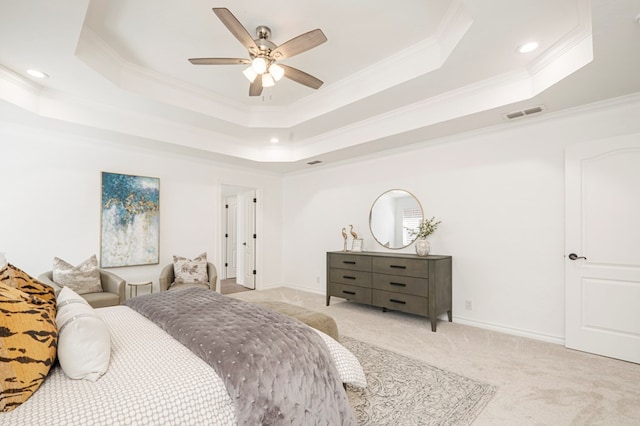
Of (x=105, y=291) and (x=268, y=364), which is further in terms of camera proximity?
(x=105, y=291)

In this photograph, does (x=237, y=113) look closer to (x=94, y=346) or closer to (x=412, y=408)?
(x=94, y=346)

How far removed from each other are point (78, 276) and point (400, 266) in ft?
12.5

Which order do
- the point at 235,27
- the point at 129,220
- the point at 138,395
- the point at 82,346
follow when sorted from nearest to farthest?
the point at 138,395 → the point at 82,346 → the point at 235,27 → the point at 129,220

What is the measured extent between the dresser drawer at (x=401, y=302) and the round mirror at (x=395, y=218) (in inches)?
31.4

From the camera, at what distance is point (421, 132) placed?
3.83m

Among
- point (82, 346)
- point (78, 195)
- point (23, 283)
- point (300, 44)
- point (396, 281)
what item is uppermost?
point (300, 44)

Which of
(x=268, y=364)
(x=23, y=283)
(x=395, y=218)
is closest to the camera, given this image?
(x=268, y=364)

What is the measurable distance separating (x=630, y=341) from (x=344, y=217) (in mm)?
3678

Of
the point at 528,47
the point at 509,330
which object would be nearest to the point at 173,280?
the point at 509,330

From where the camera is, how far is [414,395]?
2.18 metres

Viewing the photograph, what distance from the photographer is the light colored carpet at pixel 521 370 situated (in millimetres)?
1982

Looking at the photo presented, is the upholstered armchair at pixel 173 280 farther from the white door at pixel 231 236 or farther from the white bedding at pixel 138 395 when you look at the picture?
the white door at pixel 231 236

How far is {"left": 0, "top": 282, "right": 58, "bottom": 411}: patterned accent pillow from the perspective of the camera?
1.07m

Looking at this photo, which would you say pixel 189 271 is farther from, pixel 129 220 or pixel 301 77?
pixel 301 77
